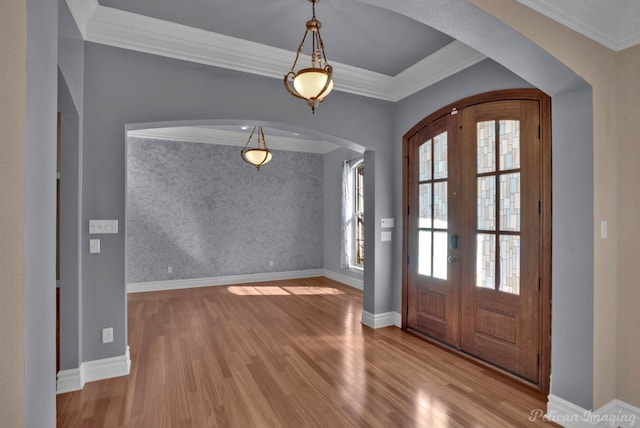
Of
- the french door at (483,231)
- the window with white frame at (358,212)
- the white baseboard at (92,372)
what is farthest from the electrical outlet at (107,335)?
the window with white frame at (358,212)

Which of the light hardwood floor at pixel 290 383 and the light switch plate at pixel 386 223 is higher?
the light switch plate at pixel 386 223

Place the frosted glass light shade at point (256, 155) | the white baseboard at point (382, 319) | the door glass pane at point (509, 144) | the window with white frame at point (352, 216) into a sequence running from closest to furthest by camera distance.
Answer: the door glass pane at point (509, 144)
the white baseboard at point (382, 319)
the frosted glass light shade at point (256, 155)
the window with white frame at point (352, 216)

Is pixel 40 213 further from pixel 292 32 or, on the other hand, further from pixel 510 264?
pixel 510 264

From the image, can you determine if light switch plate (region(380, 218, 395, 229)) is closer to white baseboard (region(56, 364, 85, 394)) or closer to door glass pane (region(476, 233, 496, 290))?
door glass pane (region(476, 233, 496, 290))

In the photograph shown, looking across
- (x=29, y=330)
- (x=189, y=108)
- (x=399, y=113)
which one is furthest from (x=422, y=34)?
(x=29, y=330)

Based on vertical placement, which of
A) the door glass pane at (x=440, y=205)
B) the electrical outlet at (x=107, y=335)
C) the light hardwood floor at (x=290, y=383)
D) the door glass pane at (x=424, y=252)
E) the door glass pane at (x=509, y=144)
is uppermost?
the door glass pane at (x=509, y=144)

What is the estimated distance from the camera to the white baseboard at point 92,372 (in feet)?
8.77

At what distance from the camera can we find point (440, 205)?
12.0 feet

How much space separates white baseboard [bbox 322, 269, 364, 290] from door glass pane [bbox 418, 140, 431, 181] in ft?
10.1

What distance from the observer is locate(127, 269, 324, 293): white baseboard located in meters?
6.11

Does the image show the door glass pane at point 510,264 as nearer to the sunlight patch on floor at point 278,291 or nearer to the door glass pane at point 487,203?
the door glass pane at point 487,203

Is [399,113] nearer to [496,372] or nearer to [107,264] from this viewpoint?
[496,372]

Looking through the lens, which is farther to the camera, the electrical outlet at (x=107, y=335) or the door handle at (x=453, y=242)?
the door handle at (x=453, y=242)

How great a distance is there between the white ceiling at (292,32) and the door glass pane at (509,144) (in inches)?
29.9
